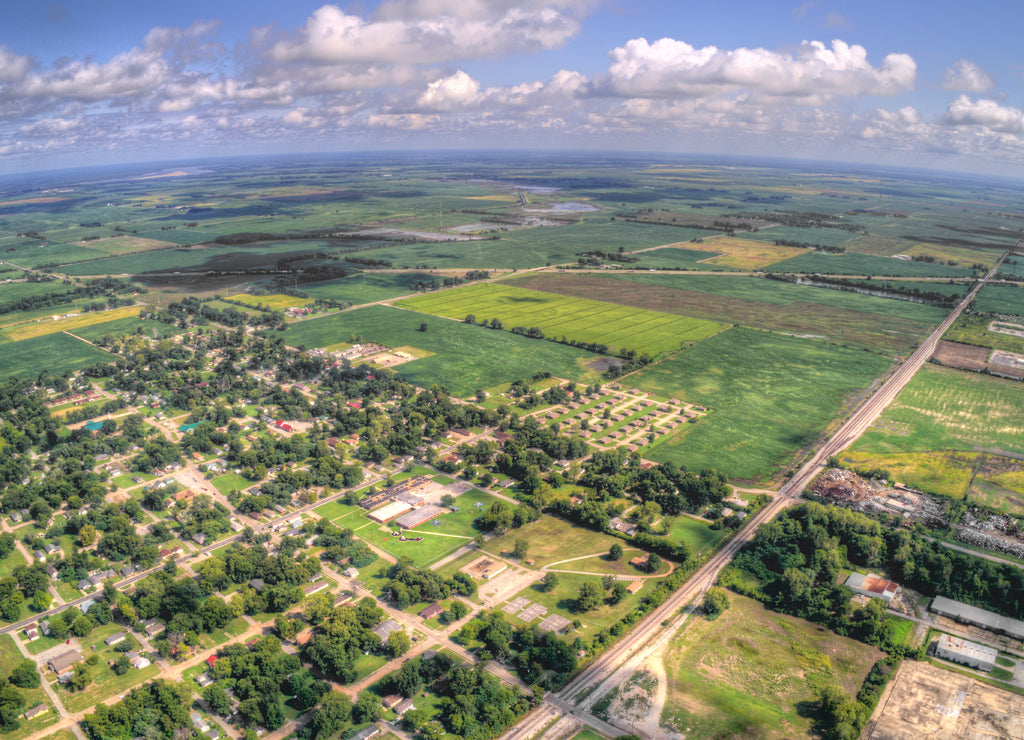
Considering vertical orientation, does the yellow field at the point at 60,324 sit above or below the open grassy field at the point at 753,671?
above

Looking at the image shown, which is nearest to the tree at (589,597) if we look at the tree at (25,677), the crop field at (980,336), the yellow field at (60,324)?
the tree at (25,677)

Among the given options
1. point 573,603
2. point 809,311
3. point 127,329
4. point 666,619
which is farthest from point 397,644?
point 809,311

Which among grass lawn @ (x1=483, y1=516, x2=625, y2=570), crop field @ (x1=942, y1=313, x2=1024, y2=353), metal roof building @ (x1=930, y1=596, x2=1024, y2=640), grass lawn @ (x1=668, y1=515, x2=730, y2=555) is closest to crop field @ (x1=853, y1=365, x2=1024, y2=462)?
crop field @ (x1=942, y1=313, x2=1024, y2=353)

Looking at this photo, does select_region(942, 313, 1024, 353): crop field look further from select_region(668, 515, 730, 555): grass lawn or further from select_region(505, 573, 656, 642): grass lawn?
select_region(505, 573, 656, 642): grass lawn

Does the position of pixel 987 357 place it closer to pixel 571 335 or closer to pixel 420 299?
pixel 571 335

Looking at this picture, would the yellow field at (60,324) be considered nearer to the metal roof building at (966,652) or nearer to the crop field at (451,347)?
the crop field at (451,347)

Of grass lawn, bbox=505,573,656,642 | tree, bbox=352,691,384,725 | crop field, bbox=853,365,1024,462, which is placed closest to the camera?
tree, bbox=352,691,384,725
